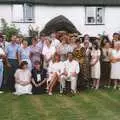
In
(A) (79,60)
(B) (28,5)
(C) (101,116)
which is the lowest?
(C) (101,116)

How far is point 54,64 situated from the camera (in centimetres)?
1892

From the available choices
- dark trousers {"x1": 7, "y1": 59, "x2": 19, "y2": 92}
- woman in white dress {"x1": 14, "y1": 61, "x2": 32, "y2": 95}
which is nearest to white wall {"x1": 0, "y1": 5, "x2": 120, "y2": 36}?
dark trousers {"x1": 7, "y1": 59, "x2": 19, "y2": 92}

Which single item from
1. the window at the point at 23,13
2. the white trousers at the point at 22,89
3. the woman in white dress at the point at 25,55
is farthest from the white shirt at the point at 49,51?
Answer: the window at the point at 23,13

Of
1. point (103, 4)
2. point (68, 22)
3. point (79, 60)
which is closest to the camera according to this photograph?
point (79, 60)

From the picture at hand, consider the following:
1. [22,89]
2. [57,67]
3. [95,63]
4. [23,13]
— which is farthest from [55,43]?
[23,13]

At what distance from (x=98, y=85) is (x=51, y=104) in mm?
3676

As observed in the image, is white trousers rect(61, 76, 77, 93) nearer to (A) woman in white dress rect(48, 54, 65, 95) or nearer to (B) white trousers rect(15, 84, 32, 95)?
(A) woman in white dress rect(48, 54, 65, 95)

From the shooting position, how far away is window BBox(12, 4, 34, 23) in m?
38.4

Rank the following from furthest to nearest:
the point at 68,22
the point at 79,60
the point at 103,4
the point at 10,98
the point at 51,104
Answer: the point at 103,4 < the point at 68,22 < the point at 79,60 < the point at 10,98 < the point at 51,104

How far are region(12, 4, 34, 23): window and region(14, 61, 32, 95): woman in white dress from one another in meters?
19.9

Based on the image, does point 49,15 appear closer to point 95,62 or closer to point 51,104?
point 95,62

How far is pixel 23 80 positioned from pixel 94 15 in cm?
2180

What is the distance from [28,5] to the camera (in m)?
38.6

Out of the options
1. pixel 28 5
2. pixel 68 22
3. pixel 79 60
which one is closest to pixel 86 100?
pixel 79 60
